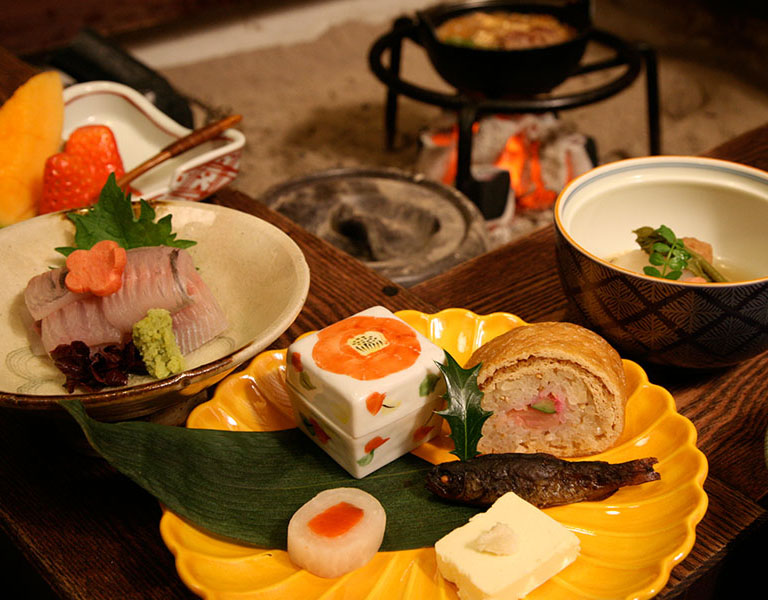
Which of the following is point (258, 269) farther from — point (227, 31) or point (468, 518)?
point (227, 31)

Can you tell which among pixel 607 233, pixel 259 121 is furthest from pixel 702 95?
pixel 607 233

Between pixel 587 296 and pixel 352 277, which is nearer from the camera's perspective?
pixel 587 296

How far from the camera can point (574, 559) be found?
0.89 m

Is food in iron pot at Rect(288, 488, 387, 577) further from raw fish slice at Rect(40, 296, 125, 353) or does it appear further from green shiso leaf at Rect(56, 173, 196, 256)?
green shiso leaf at Rect(56, 173, 196, 256)

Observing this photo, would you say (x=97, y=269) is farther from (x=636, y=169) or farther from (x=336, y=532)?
(x=636, y=169)

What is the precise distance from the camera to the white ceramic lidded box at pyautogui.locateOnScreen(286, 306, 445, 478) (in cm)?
97

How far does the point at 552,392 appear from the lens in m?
1.05

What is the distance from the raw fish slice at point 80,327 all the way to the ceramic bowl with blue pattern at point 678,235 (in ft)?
2.56

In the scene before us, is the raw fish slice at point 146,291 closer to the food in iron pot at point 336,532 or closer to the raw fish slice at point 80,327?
the raw fish slice at point 80,327

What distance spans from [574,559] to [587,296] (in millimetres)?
460

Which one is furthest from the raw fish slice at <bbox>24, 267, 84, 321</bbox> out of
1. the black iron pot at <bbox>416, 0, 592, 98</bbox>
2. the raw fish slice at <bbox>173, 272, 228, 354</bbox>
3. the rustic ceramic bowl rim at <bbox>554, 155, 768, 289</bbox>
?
the black iron pot at <bbox>416, 0, 592, 98</bbox>

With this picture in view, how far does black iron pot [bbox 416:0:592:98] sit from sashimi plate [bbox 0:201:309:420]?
1899 mm

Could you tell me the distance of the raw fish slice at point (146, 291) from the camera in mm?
1214

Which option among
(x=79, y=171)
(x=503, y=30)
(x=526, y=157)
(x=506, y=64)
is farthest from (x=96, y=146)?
(x=526, y=157)
